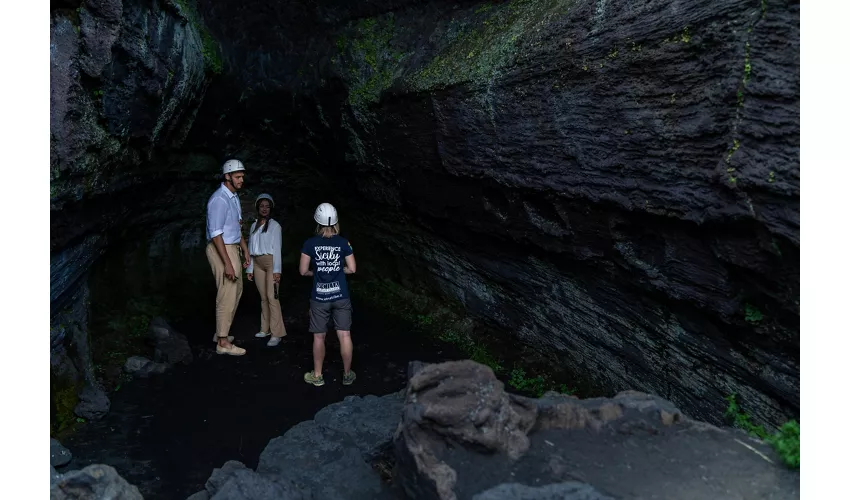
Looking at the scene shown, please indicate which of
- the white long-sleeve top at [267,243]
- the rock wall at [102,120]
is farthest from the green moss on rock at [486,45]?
the rock wall at [102,120]

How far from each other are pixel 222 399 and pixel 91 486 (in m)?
2.72

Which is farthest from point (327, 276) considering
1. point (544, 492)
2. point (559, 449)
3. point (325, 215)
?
point (544, 492)

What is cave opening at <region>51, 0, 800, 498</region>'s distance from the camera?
464 cm

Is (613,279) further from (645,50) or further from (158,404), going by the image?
(158,404)

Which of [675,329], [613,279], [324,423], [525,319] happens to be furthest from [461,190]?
[324,423]

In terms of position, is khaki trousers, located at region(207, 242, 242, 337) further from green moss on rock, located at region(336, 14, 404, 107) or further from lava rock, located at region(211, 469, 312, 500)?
lava rock, located at region(211, 469, 312, 500)

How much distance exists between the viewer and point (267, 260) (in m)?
8.13

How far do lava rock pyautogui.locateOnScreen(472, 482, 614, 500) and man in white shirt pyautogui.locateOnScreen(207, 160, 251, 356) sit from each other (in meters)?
5.01

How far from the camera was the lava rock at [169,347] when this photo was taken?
7535 mm

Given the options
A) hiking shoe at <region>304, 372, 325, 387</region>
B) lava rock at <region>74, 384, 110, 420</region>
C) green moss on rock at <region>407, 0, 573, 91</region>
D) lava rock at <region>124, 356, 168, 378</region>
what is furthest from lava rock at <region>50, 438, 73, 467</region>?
green moss on rock at <region>407, 0, 573, 91</region>

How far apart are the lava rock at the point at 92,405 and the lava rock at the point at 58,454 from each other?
2.37 ft

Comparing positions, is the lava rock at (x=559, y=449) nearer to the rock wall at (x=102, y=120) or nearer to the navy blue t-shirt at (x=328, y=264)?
the navy blue t-shirt at (x=328, y=264)

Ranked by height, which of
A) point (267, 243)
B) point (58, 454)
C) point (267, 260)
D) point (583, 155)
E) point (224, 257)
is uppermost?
point (583, 155)

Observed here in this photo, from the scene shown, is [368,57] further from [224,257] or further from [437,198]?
[224,257]
